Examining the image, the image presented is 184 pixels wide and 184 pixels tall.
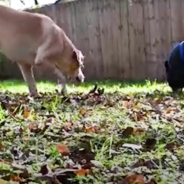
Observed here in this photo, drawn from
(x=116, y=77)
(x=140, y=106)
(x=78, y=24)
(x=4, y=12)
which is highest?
(x=4, y=12)

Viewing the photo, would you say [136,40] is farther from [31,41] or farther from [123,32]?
[31,41]

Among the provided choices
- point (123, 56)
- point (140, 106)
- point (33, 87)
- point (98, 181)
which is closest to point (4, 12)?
point (33, 87)

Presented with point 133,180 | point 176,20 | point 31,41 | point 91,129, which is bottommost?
point 176,20

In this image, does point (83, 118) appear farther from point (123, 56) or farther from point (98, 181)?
point (123, 56)

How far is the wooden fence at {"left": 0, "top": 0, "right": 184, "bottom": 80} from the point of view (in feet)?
32.3

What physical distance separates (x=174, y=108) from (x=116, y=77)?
21.3 feet

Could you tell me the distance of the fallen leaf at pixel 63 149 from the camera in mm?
2367

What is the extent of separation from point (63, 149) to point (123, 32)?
27.3 feet

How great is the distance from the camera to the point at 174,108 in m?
4.40

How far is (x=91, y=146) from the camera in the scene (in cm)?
253

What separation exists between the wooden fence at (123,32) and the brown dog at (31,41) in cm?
330

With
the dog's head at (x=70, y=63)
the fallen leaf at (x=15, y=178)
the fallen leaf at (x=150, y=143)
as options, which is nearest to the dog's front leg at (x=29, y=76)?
the dog's head at (x=70, y=63)

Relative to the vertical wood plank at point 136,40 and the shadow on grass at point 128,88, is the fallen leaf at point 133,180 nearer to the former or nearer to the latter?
the shadow on grass at point 128,88

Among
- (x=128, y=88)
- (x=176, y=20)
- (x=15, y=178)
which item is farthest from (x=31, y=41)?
(x=15, y=178)
